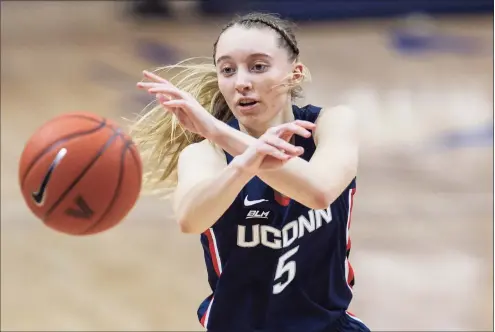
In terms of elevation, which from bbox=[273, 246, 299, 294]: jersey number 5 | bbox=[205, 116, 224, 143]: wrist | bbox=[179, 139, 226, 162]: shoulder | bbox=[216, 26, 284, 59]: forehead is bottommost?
bbox=[273, 246, 299, 294]: jersey number 5

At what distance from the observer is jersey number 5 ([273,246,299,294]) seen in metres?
3.08

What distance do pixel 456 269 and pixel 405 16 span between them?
731 cm

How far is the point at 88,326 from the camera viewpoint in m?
5.08

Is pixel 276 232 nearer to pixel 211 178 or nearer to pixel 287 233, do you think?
pixel 287 233

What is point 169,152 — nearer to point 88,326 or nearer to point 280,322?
point 280,322

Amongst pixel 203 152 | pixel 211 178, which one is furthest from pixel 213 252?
pixel 211 178

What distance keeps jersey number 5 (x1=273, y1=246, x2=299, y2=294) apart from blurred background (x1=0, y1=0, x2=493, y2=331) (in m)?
1.61

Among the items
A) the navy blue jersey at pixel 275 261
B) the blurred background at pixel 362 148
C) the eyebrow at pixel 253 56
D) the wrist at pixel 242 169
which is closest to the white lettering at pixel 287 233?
the navy blue jersey at pixel 275 261

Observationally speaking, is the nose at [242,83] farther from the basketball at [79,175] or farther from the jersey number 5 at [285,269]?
the jersey number 5 at [285,269]

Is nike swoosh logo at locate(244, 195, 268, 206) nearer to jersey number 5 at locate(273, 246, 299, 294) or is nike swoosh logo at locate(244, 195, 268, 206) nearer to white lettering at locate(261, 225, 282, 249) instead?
white lettering at locate(261, 225, 282, 249)

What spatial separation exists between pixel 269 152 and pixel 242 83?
47 cm

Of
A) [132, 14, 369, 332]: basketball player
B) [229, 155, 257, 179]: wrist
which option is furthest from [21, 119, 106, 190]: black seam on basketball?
[229, 155, 257, 179]: wrist

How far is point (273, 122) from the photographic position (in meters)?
3.11

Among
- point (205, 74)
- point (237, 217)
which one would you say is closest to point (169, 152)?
point (205, 74)
